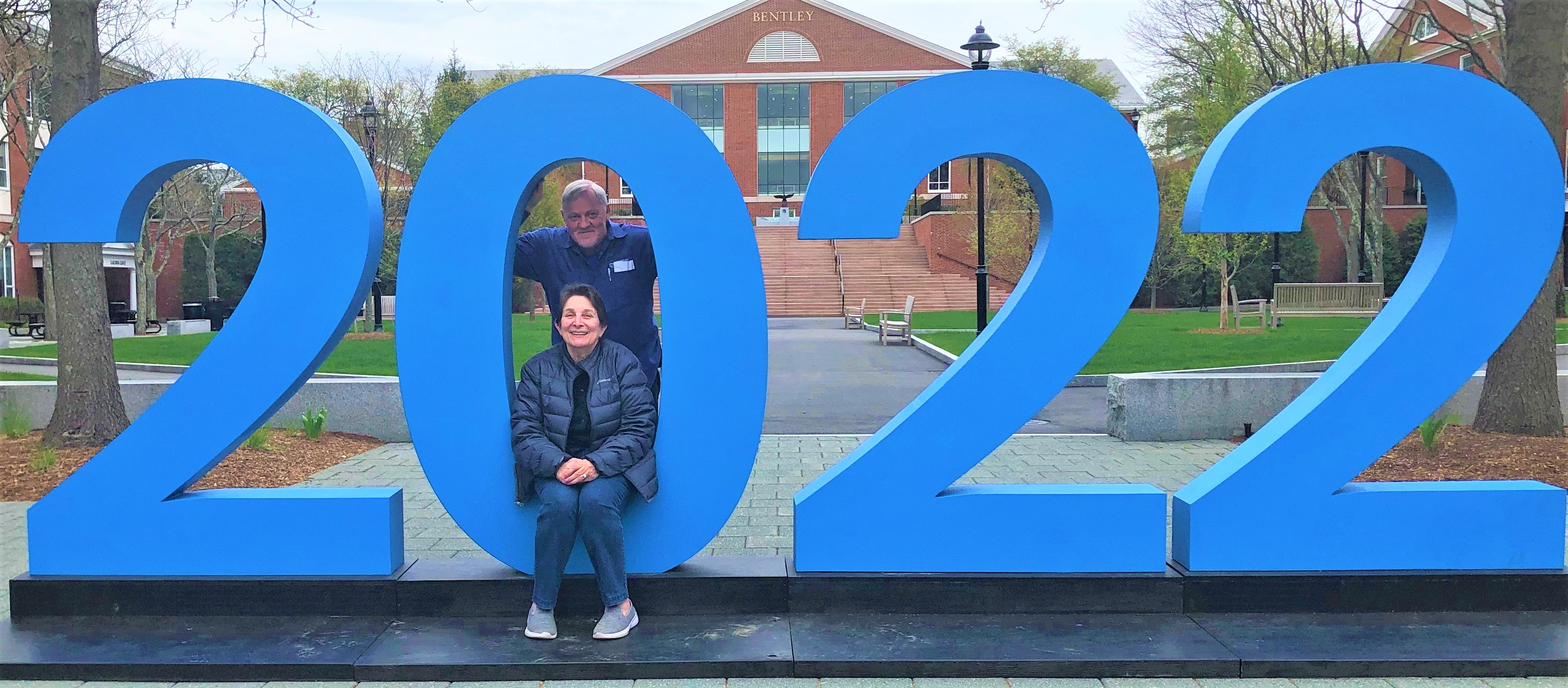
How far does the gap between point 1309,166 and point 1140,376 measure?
18.3ft

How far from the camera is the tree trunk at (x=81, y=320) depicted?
306 inches

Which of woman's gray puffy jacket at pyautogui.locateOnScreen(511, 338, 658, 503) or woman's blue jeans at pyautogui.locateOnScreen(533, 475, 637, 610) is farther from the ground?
woman's gray puffy jacket at pyautogui.locateOnScreen(511, 338, 658, 503)

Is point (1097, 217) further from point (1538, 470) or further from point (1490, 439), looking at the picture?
point (1490, 439)

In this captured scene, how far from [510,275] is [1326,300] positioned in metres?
21.3

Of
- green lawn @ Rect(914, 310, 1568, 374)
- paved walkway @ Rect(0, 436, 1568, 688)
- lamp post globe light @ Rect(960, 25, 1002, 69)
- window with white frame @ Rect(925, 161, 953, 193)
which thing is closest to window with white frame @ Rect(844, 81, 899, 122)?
window with white frame @ Rect(925, 161, 953, 193)

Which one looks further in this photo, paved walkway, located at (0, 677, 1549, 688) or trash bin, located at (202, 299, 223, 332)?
trash bin, located at (202, 299, 223, 332)

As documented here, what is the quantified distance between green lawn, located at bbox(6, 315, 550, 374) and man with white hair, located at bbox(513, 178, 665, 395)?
9.19m

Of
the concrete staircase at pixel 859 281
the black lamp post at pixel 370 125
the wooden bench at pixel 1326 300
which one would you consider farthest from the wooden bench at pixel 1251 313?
the black lamp post at pixel 370 125

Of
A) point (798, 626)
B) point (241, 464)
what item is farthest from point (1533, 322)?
point (241, 464)

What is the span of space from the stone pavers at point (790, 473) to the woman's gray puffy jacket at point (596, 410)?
1590 mm

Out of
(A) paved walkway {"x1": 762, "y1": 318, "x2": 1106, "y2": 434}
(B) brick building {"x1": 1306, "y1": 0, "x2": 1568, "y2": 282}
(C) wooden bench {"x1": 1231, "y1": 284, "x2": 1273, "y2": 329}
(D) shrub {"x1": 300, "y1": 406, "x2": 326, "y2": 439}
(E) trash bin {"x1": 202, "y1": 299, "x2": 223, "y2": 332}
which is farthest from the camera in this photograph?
(E) trash bin {"x1": 202, "y1": 299, "x2": 223, "y2": 332}

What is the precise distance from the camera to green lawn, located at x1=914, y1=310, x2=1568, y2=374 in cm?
1397

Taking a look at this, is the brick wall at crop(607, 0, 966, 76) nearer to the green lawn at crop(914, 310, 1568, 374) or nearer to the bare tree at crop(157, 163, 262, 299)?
the bare tree at crop(157, 163, 262, 299)

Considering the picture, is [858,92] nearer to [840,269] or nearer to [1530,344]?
[840,269]
